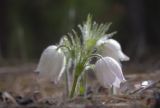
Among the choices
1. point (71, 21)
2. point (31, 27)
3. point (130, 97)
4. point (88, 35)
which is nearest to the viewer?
point (130, 97)

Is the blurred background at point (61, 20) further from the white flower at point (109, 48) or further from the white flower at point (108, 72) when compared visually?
the white flower at point (108, 72)

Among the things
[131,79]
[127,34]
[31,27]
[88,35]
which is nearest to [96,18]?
[127,34]

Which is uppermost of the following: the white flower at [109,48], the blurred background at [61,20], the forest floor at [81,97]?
the blurred background at [61,20]

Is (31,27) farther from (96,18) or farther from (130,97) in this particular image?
(130,97)

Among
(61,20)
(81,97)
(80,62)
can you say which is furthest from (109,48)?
(61,20)

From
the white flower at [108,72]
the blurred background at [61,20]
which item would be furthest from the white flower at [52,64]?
the blurred background at [61,20]

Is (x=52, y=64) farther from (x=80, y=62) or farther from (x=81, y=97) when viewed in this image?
(x=81, y=97)

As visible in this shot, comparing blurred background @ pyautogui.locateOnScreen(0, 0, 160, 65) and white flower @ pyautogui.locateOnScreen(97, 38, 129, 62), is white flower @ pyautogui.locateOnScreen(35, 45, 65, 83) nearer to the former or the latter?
white flower @ pyautogui.locateOnScreen(97, 38, 129, 62)
